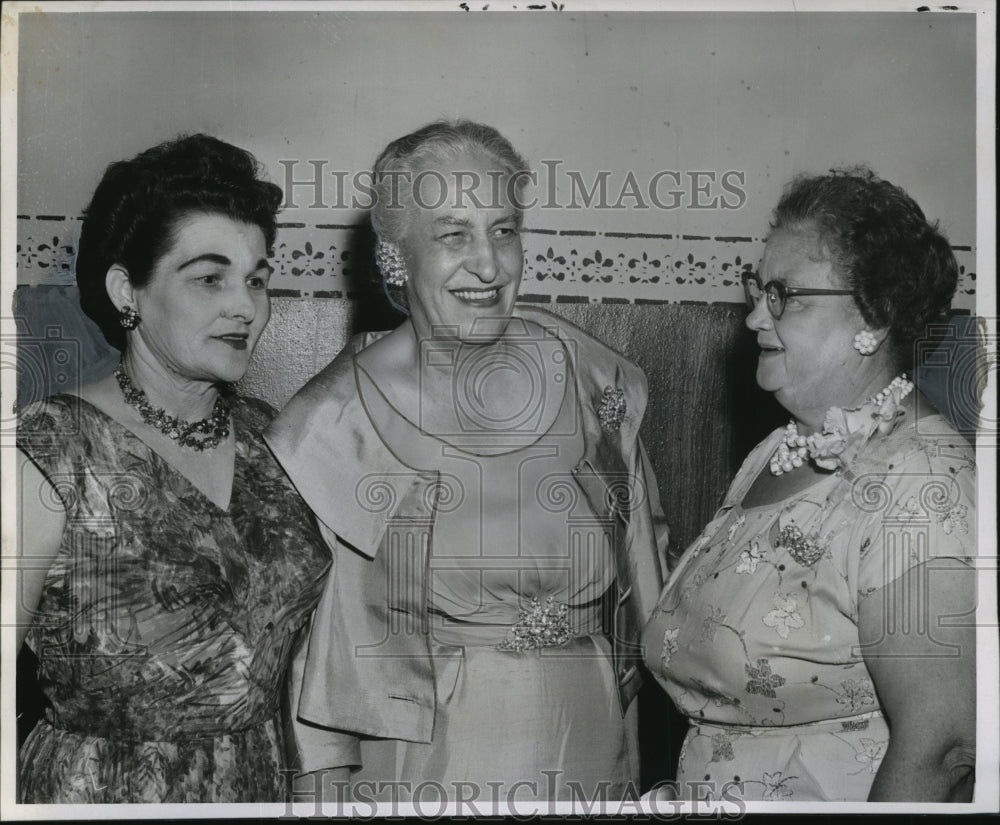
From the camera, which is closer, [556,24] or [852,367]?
[852,367]

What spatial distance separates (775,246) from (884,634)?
894 mm

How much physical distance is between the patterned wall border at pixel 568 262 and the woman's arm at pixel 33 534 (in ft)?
1.49

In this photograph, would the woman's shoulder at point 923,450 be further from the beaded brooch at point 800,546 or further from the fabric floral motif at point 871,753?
the fabric floral motif at point 871,753

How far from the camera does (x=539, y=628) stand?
2590 millimetres

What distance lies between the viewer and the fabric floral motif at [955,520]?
2594 millimetres

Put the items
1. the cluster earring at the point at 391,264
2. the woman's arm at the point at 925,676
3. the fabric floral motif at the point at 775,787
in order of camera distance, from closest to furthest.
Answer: the woman's arm at the point at 925,676
the fabric floral motif at the point at 775,787
the cluster earring at the point at 391,264

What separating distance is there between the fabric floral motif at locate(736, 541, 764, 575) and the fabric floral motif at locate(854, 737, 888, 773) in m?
0.43

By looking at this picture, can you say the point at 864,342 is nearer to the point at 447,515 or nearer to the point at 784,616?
the point at 784,616

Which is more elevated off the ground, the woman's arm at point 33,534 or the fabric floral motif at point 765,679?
the woman's arm at point 33,534

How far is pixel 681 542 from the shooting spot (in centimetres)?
269

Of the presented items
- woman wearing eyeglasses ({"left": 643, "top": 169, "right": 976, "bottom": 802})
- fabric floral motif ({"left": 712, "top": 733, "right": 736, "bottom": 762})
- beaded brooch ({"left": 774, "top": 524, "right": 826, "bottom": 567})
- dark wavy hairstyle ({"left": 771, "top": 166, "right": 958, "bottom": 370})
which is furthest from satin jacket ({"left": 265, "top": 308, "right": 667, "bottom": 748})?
dark wavy hairstyle ({"left": 771, "top": 166, "right": 958, "bottom": 370})

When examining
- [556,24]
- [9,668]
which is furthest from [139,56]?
[9,668]

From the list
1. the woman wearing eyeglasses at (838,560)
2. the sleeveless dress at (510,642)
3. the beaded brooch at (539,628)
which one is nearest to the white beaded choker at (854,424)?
the woman wearing eyeglasses at (838,560)

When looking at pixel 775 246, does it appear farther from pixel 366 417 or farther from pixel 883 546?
pixel 366 417
